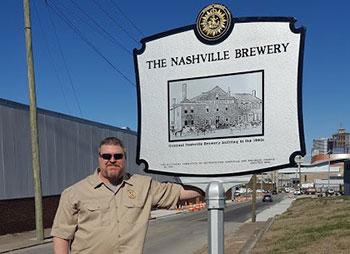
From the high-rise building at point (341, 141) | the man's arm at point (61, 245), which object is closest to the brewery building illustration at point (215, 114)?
the man's arm at point (61, 245)

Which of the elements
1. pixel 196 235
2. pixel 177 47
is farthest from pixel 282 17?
pixel 196 235

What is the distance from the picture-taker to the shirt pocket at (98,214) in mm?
3617

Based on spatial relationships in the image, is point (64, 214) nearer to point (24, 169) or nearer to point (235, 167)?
point (235, 167)

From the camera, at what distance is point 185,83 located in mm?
3965

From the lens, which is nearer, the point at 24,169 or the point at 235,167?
the point at 235,167

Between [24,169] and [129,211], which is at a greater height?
[129,211]

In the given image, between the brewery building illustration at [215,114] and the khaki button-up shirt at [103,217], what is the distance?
562mm

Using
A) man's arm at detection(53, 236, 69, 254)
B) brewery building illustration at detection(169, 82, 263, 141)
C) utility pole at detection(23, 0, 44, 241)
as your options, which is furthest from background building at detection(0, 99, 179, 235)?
man's arm at detection(53, 236, 69, 254)

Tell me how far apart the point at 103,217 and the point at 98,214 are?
0.04 metres

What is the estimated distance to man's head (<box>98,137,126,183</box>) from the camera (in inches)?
143

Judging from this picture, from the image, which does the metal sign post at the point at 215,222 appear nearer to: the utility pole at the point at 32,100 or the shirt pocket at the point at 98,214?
the shirt pocket at the point at 98,214

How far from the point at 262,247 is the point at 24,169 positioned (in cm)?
1395

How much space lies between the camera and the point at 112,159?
11.9 ft

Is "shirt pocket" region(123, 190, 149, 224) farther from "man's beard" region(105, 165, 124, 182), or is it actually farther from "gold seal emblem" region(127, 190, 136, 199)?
"man's beard" region(105, 165, 124, 182)
